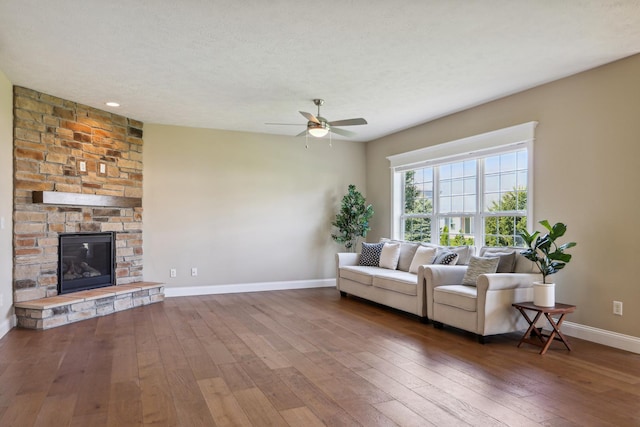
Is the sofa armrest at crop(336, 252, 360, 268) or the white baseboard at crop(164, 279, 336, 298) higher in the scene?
the sofa armrest at crop(336, 252, 360, 268)

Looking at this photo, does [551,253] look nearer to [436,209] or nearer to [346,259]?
[436,209]

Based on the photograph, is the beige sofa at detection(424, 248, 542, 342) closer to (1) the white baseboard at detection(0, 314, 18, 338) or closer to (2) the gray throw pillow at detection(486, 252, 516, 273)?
(2) the gray throw pillow at detection(486, 252, 516, 273)

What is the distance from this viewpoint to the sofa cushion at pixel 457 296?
421cm

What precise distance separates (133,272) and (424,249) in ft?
13.7

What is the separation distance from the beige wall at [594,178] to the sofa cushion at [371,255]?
2431mm

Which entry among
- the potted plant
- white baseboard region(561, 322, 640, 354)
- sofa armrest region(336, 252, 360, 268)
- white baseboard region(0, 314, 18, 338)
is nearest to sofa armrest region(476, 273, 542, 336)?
the potted plant

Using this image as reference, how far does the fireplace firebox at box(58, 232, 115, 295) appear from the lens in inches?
207

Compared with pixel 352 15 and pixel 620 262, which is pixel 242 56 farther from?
pixel 620 262

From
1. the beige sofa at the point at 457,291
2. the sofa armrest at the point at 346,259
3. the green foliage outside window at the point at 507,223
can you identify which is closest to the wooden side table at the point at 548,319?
the beige sofa at the point at 457,291

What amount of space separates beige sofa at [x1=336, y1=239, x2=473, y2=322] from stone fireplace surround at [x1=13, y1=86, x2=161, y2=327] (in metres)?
2.79

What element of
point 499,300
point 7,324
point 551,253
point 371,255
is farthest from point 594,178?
point 7,324

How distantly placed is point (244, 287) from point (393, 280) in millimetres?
2716

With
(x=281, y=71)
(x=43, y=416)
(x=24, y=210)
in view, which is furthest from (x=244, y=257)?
(x=43, y=416)

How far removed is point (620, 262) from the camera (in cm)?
392
